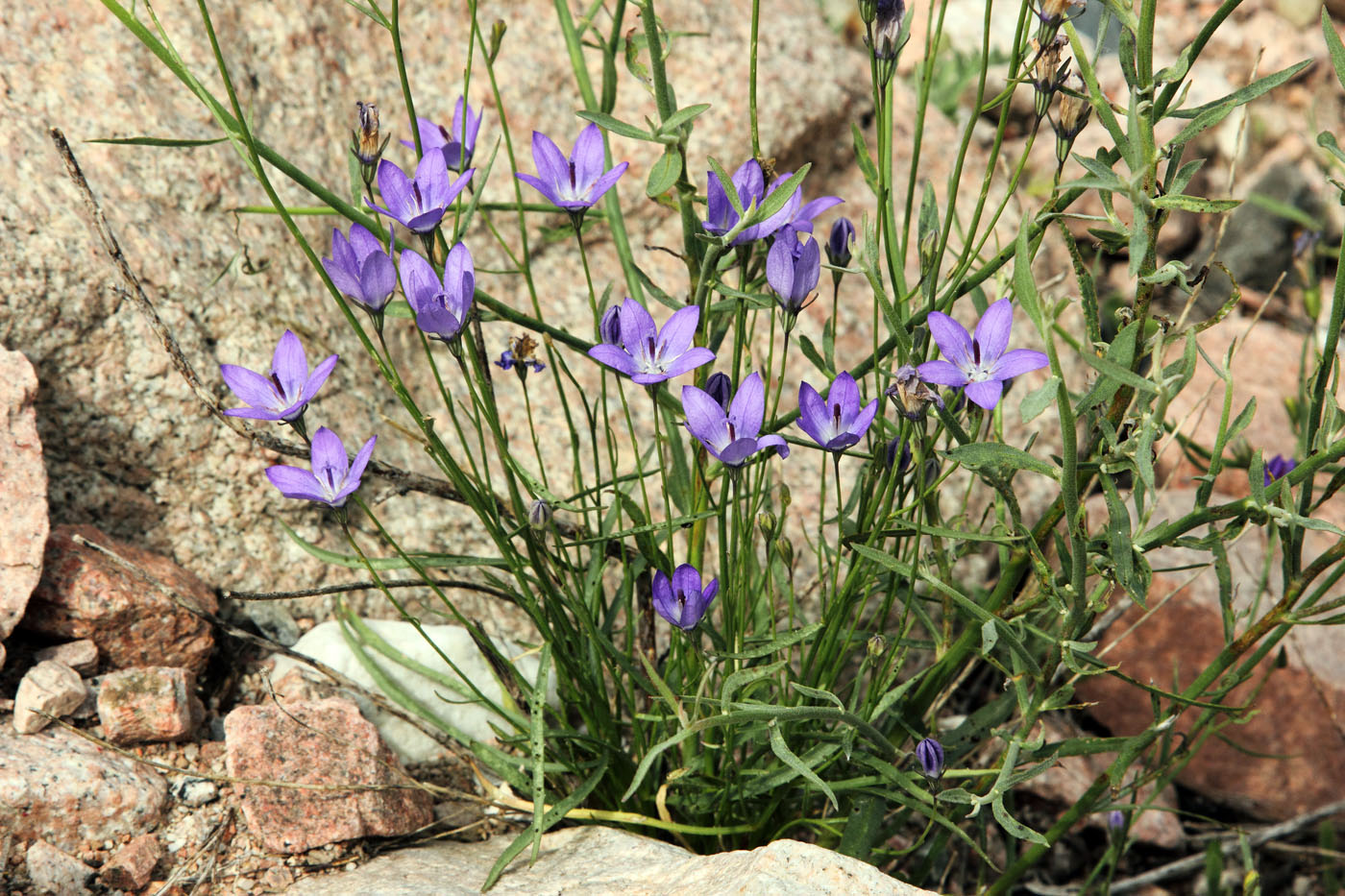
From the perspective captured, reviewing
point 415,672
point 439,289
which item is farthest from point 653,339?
point 415,672

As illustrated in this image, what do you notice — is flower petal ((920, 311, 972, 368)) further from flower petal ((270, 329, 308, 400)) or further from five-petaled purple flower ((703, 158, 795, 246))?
flower petal ((270, 329, 308, 400))

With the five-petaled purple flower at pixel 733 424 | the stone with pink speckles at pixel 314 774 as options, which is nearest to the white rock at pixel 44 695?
the stone with pink speckles at pixel 314 774

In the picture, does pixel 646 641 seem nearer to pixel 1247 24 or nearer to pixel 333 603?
pixel 333 603

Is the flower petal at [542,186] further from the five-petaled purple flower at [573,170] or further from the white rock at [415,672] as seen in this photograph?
the white rock at [415,672]

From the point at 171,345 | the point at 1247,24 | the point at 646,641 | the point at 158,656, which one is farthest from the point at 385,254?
the point at 1247,24

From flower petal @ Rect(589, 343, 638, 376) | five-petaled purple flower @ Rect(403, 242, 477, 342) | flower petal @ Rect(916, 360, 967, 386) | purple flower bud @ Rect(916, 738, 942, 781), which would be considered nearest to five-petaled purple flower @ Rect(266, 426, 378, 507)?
five-petaled purple flower @ Rect(403, 242, 477, 342)

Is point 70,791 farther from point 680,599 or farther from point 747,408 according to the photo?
point 747,408
